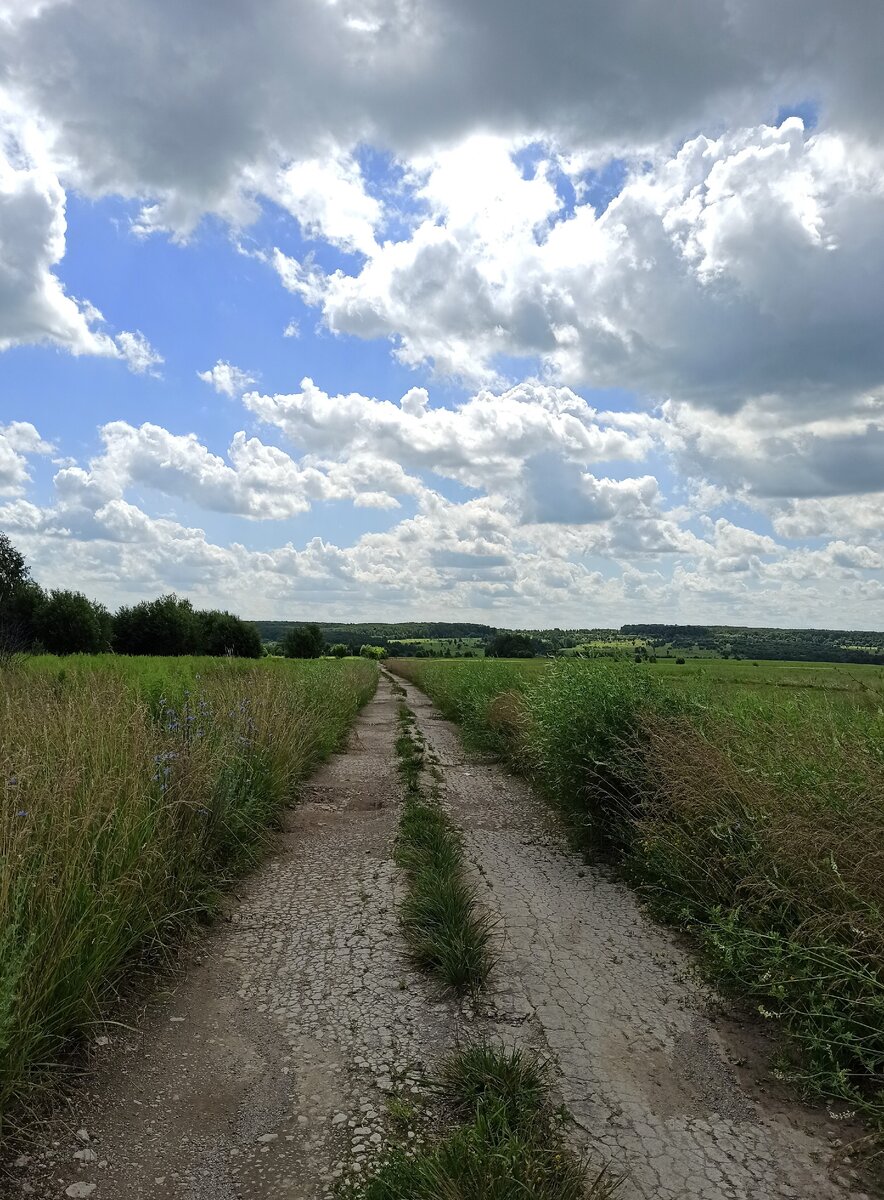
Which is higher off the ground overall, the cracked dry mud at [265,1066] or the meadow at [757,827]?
the meadow at [757,827]

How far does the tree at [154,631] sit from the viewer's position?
6712 centimetres

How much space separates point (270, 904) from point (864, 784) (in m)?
4.47

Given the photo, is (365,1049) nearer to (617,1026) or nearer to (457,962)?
(457,962)

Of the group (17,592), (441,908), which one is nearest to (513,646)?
(17,592)

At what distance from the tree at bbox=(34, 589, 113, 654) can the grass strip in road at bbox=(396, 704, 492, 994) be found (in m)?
52.4

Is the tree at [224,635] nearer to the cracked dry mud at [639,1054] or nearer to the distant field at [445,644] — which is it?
the distant field at [445,644]

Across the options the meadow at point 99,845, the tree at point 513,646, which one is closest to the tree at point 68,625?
the tree at point 513,646

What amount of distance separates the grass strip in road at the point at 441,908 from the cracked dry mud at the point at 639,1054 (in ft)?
0.68

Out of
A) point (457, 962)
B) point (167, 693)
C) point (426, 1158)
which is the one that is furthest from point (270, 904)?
point (167, 693)

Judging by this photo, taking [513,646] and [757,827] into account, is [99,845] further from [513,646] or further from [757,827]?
[513,646]

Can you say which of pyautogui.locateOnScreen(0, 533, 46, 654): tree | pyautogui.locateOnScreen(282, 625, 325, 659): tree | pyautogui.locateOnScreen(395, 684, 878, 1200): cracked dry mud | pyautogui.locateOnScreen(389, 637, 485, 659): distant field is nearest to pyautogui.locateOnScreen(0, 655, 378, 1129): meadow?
pyautogui.locateOnScreen(395, 684, 878, 1200): cracked dry mud

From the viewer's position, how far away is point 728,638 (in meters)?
59.7

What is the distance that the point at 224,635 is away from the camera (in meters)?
77.2

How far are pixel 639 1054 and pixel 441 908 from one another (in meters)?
1.75
